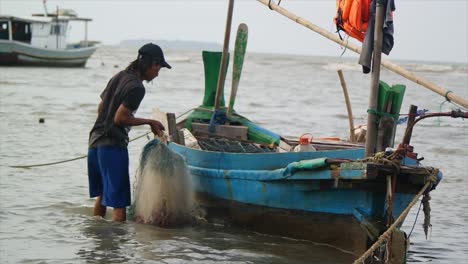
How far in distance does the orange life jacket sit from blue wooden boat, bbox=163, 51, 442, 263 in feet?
3.49

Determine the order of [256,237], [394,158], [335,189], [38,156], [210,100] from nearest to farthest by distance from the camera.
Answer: [394,158] < [335,189] < [256,237] < [210,100] < [38,156]

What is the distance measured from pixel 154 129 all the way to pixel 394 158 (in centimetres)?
221

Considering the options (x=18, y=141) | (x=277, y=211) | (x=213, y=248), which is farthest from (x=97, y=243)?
(x=18, y=141)

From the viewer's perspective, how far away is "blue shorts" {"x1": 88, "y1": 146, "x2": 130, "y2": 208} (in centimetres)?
743

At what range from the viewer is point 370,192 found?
6801 mm

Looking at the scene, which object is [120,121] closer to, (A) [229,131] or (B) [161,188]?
(B) [161,188]

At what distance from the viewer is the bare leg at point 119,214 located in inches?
305

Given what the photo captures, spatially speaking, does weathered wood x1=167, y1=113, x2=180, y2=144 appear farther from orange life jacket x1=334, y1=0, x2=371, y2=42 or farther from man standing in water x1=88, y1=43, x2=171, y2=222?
orange life jacket x1=334, y1=0, x2=371, y2=42

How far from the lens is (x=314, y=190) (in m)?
7.15

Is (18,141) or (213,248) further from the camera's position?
(18,141)

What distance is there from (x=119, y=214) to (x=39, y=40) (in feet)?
117

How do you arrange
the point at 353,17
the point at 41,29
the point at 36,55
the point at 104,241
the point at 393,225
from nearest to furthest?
the point at 393,225
the point at 353,17
the point at 104,241
the point at 36,55
the point at 41,29

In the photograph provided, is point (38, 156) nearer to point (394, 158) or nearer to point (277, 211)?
point (277, 211)

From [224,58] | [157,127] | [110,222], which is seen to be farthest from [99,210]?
[224,58]
